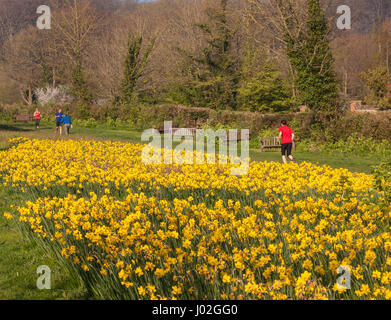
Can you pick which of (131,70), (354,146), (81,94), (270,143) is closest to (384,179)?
(354,146)

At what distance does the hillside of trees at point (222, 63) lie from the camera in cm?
2244

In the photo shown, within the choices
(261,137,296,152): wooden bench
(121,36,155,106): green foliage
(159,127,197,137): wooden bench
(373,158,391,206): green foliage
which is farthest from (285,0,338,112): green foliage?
(121,36,155,106): green foliage

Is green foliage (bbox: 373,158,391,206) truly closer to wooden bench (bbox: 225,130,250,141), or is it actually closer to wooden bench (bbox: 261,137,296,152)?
wooden bench (bbox: 261,137,296,152)

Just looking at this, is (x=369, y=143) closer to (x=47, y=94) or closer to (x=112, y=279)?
(x=112, y=279)

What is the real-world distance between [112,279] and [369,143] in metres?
16.1

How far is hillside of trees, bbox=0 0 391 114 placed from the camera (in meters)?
22.4

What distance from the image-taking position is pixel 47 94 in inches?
1789

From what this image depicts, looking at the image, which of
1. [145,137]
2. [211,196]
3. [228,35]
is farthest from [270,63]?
[211,196]

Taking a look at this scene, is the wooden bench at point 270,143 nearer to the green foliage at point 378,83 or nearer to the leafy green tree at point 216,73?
the leafy green tree at point 216,73

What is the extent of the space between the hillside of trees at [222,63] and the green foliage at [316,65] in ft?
0.16

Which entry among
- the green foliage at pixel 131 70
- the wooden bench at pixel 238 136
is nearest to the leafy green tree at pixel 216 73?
the green foliage at pixel 131 70

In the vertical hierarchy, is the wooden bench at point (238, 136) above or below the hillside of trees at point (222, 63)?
below

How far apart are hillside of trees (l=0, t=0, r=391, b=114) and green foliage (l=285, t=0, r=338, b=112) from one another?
0.05m
